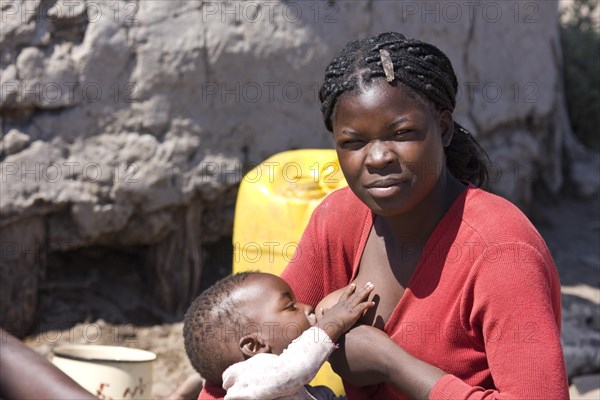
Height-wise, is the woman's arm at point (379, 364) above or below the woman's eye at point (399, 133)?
below

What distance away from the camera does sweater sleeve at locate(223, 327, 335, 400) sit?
240 centimetres

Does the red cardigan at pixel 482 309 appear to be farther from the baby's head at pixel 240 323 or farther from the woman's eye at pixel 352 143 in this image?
the woman's eye at pixel 352 143

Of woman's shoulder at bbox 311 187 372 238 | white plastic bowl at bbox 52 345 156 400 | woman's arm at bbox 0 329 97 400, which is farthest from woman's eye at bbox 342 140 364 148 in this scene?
white plastic bowl at bbox 52 345 156 400

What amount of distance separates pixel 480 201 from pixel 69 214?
2799 millimetres

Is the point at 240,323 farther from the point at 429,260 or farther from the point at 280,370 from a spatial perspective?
the point at 429,260

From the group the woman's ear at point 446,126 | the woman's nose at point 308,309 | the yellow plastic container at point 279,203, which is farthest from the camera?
the yellow plastic container at point 279,203

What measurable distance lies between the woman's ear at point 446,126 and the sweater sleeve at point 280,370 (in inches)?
22.0

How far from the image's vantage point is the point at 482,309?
228cm

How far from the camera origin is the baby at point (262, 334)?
7.94 feet

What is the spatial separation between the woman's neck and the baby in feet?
0.52

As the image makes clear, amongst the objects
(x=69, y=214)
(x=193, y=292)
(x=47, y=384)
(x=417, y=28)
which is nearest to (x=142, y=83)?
(x=69, y=214)

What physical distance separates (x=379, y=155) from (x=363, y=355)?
19.2 inches

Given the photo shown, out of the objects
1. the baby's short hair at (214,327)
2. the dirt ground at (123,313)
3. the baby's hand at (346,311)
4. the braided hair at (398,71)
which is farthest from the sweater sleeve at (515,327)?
the dirt ground at (123,313)

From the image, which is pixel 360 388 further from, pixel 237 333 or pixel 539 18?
pixel 539 18
